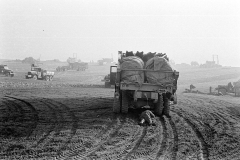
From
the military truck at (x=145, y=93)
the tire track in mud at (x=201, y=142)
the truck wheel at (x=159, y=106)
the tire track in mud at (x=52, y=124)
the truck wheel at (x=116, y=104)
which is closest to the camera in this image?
the tire track in mud at (x=201, y=142)

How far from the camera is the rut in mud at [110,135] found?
5.89 metres

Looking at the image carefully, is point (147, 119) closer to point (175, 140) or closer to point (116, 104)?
point (116, 104)

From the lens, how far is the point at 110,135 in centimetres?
729

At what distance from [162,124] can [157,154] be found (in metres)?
2.99

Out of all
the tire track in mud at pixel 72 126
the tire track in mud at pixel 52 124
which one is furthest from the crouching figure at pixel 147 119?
the tire track in mud at pixel 52 124

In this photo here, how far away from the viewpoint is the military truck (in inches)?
376

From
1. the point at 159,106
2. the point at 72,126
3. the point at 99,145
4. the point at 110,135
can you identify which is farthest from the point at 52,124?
the point at 159,106

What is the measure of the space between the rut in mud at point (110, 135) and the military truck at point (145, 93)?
50cm

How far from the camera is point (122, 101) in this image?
33.1 ft

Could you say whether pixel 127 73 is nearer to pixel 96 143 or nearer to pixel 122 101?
pixel 122 101

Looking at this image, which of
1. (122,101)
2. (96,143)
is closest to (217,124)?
(122,101)

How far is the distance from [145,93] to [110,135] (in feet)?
9.28

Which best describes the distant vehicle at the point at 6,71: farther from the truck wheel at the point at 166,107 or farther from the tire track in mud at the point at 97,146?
the tire track in mud at the point at 97,146

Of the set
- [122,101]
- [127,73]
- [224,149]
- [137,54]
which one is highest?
[137,54]
